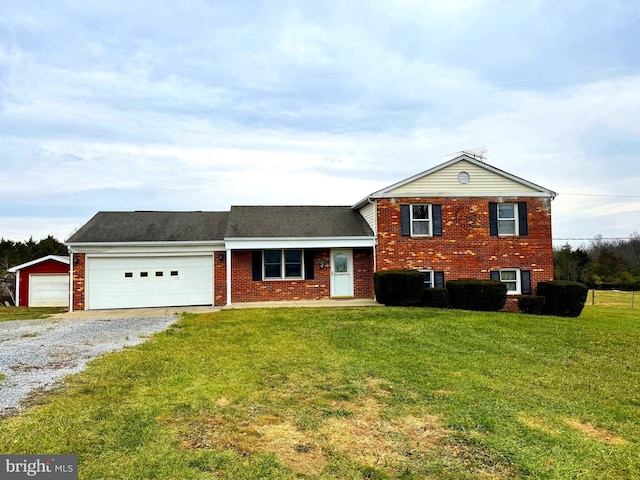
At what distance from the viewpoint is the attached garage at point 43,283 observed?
20953 millimetres

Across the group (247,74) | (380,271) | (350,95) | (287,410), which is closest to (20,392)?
(287,410)

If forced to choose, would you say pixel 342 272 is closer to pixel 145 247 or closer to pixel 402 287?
pixel 402 287

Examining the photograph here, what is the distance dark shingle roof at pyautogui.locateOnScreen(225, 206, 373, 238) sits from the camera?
1590cm

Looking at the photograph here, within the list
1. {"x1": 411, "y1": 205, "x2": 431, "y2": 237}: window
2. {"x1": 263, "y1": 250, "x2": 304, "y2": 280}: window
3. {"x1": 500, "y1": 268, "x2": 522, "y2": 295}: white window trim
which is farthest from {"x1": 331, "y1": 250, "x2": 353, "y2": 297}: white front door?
{"x1": 500, "y1": 268, "x2": 522, "y2": 295}: white window trim

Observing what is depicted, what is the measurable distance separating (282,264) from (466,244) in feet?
23.6

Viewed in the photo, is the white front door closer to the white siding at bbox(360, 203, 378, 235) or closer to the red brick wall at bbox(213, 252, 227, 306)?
the white siding at bbox(360, 203, 378, 235)

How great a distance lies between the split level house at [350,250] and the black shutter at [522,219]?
4cm

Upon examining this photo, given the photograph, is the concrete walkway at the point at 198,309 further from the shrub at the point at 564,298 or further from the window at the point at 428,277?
the shrub at the point at 564,298

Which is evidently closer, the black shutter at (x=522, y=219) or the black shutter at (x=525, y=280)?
the black shutter at (x=525, y=280)

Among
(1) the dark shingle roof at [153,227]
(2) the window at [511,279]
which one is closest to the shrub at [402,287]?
(2) the window at [511,279]

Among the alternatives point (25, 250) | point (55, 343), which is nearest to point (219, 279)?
point (55, 343)

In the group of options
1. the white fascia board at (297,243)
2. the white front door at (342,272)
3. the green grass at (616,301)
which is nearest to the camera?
the white fascia board at (297,243)

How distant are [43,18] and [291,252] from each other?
1045cm

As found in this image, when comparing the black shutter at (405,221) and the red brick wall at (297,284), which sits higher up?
the black shutter at (405,221)
